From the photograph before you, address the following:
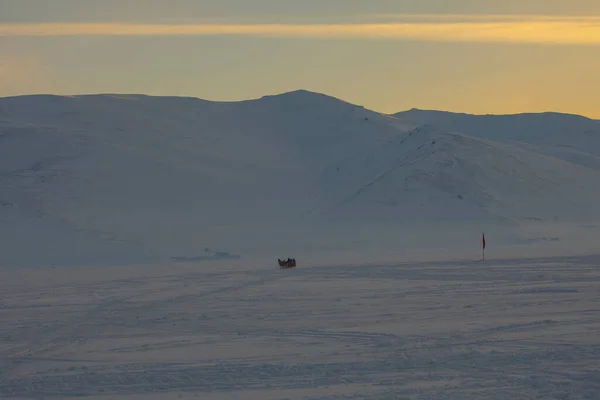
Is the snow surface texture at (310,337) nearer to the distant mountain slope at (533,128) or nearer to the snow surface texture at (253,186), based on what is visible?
the snow surface texture at (253,186)

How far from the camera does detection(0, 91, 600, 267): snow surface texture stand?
3816cm

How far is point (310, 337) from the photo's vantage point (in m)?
15.5

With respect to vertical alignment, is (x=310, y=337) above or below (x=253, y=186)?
below

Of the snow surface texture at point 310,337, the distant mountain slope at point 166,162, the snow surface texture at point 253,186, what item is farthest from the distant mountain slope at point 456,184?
the snow surface texture at point 310,337

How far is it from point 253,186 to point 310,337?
132ft

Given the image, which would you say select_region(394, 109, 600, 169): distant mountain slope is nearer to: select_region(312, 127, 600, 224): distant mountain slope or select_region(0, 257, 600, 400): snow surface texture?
select_region(312, 127, 600, 224): distant mountain slope

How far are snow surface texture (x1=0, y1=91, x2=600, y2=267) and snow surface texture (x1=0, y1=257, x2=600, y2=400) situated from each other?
10.7m

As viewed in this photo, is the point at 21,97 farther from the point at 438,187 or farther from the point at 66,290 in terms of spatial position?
the point at 66,290

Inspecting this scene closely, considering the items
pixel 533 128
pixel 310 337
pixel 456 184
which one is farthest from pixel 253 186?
pixel 533 128

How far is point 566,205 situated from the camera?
51.2 metres

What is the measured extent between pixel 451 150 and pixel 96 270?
103 ft

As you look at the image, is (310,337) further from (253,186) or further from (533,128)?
(533,128)

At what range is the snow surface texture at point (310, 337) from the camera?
474 inches

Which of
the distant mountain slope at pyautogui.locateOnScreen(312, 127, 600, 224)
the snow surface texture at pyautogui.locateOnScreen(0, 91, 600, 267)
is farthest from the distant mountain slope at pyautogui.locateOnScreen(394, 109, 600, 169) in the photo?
the distant mountain slope at pyautogui.locateOnScreen(312, 127, 600, 224)
